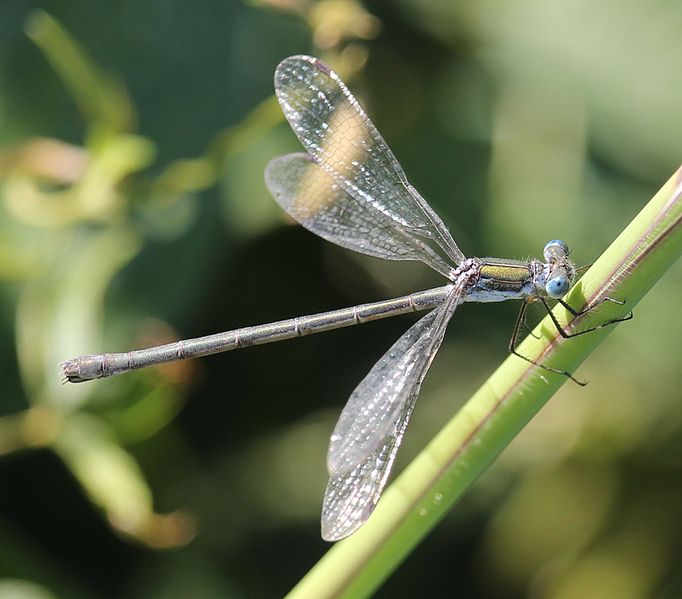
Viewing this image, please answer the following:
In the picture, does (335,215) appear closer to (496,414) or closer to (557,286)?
(557,286)

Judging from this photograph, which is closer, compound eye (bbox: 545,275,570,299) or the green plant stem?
the green plant stem

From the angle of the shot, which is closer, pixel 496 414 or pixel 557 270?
pixel 496 414

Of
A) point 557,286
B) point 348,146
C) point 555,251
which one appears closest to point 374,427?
point 557,286

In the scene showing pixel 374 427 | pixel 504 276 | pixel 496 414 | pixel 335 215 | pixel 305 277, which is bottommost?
pixel 305 277

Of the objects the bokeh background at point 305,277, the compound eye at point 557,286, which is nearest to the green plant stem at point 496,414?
the compound eye at point 557,286

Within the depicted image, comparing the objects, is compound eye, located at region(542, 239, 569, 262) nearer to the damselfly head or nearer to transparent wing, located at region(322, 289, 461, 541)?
the damselfly head

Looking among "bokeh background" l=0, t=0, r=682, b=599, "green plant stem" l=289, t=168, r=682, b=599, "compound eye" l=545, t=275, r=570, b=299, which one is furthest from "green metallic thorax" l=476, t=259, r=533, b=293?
"green plant stem" l=289, t=168, r=682, b=599
